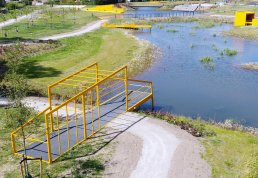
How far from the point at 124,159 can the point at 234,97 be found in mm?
14436

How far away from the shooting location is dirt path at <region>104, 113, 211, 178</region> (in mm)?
15570

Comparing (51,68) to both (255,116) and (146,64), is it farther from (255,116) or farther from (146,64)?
(255,116)

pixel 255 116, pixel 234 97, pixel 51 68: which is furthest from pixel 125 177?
pixel 51 68

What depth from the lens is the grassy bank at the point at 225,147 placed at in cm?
1569

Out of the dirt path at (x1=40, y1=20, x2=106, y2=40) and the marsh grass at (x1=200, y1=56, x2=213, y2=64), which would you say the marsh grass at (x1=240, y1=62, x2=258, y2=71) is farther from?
the dirt path at (x1=40, y1=20, x2=106, y2=40)

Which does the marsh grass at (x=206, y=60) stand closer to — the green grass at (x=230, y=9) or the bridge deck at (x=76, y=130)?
the bridge deck at (x=76, y=130)

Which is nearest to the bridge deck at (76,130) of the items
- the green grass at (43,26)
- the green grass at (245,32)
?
the green grass at (43,26)

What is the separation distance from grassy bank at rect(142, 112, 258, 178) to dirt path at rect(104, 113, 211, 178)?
49 cm

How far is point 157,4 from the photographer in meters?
115

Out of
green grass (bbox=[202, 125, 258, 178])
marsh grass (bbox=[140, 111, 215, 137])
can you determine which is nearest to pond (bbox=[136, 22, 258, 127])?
marsh grass (bbox=[140, 111, 215, 137])

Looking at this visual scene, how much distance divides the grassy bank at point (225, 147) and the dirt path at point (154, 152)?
49cm

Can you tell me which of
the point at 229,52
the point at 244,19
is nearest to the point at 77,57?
the point at 229,52

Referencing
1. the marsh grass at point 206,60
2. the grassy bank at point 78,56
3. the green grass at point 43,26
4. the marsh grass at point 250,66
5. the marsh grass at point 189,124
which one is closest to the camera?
the marsh grass at point 189,124

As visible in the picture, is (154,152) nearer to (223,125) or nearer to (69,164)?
(69,164)
